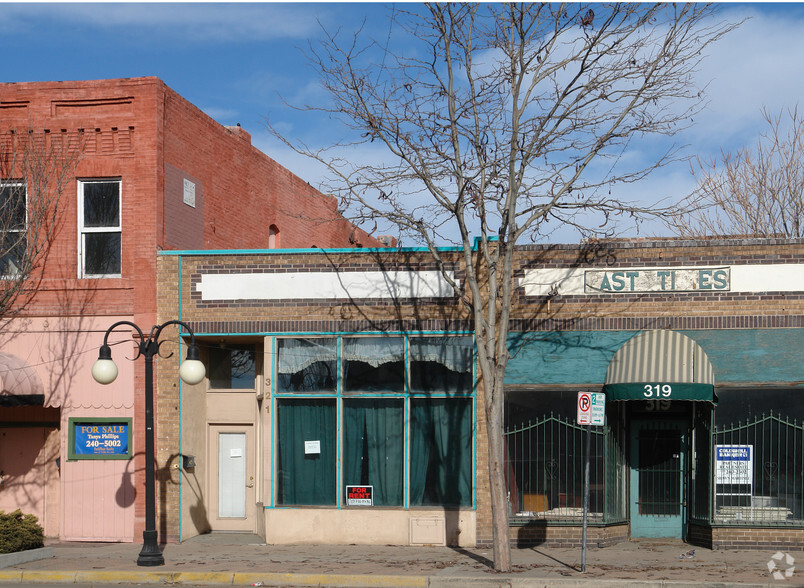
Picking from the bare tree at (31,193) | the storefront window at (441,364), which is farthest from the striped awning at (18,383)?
the storefront window at (441,364)

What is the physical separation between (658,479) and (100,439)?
10.3 metres

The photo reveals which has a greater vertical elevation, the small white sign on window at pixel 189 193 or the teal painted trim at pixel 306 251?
the small white sign on window at pixel 189 193

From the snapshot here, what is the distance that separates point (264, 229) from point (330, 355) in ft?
23.7

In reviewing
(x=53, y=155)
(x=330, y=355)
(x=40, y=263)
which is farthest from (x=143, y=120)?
(x=330, y=355)

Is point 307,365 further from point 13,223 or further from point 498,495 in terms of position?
point 13,223

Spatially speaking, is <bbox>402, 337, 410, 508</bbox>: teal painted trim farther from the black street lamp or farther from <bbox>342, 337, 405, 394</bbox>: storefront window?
the black street lamp

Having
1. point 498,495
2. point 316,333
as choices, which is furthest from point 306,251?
point 498,495

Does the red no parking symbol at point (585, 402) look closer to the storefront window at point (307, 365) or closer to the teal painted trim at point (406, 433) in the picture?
the teal painted trim at point (406, 433)

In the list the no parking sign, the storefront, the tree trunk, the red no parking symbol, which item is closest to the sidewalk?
the tree trunk

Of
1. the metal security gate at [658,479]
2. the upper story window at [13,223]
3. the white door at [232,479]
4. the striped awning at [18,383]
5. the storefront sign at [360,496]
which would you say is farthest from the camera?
the white door at [232,479]

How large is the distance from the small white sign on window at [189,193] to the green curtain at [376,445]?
17.8 feet

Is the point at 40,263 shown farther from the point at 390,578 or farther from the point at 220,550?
the point at 390,578

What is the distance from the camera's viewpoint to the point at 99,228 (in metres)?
17.9

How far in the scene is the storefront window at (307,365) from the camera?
17.4 meters
